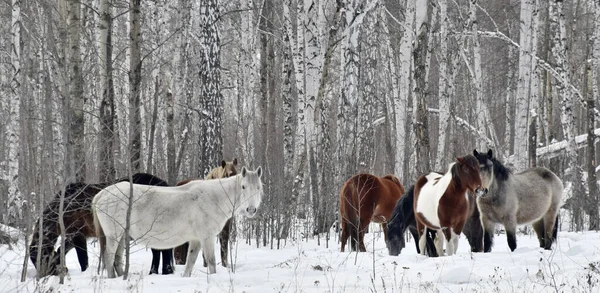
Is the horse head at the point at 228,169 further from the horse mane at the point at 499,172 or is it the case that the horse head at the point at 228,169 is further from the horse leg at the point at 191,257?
the horse mane at the point at 499,172

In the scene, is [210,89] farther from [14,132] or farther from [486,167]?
[486,167]

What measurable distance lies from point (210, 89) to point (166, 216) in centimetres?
584

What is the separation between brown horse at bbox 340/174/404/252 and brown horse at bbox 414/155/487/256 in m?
0.88

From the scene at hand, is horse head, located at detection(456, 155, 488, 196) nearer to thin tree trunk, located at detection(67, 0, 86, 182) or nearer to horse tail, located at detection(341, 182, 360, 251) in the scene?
horse tail, located at detection(341, 182, 360, 251)

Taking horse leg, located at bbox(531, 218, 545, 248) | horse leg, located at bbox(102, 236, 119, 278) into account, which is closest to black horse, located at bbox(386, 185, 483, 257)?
horse leg, located at bbox(531, 218, 545, 248)

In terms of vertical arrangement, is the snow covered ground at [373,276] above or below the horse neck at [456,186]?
below

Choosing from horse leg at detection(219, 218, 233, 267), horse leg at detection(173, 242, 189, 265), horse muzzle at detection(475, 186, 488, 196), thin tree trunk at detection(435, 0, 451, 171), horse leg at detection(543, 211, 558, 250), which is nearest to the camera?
horse leg at detection(219, 218, 233, 267)

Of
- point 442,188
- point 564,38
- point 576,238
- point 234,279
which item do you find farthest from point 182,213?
point 564,38

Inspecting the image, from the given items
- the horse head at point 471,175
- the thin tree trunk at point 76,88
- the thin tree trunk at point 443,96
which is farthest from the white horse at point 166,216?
the thin tree trunk at point 443,96

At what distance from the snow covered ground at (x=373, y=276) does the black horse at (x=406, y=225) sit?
22.6 inches

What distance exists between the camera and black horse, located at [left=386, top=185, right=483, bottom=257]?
9326 mm

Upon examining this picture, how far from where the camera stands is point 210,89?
12766 mm

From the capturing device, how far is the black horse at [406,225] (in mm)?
9326

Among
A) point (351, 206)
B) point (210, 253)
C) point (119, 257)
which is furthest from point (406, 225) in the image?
point (119, 257)
